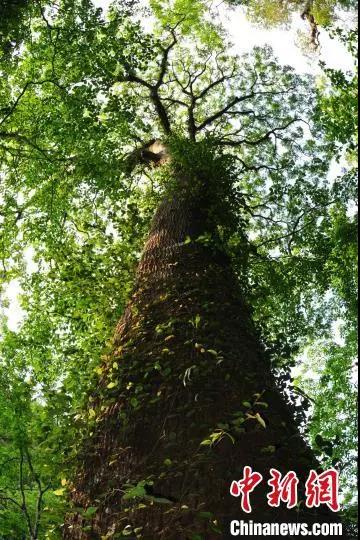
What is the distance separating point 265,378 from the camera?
3.21m

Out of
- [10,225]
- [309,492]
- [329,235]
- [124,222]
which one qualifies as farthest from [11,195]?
[309,492]

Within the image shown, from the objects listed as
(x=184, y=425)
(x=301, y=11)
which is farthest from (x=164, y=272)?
(x=301, y=11)

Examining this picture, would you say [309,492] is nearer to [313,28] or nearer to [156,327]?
[156,327]

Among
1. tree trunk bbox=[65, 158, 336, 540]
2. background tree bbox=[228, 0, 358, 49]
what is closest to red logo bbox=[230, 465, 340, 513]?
tree trunk bbox=[65, 158, 336, 540]

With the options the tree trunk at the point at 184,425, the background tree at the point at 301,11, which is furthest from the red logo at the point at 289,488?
the background tree at the point at 301,11

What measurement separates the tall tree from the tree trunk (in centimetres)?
1

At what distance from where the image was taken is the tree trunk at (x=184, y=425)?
7.30ft

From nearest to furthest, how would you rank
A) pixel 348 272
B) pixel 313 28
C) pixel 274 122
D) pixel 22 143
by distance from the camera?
pixel 22 143 → pixel 348 272 → pixel 313 28 → pixel 274 122

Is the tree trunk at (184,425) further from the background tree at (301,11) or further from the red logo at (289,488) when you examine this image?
the background tree at (301,11)

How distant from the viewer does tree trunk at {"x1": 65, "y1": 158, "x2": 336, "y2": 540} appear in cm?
222

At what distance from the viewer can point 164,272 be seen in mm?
4426

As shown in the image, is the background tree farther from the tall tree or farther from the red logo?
the red logo

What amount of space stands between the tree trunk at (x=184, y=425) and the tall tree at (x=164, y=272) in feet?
0.03

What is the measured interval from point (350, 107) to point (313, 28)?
17.8 ft
